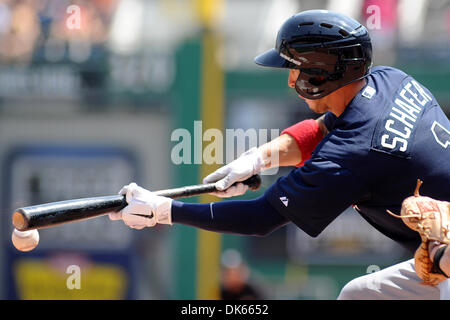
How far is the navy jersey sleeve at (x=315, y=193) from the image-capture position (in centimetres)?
264

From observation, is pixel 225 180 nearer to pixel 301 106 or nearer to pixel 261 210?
pixel 261 210

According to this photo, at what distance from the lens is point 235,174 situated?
307cm

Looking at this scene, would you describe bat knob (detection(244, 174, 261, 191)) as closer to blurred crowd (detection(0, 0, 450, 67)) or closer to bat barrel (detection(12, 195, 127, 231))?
bat barrel (detection(12, 195, 127, 231))

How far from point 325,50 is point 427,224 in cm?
77

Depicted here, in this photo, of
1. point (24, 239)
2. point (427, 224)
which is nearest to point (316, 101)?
point (427, 224)

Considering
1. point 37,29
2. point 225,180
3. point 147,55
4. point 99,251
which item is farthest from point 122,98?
point 225,180

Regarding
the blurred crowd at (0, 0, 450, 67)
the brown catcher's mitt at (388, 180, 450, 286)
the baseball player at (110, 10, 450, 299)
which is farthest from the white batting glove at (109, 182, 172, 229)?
the blurred crowd at (0, 0, 450, 67)

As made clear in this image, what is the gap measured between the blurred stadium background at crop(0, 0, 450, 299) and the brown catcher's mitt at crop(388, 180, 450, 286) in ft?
19.0

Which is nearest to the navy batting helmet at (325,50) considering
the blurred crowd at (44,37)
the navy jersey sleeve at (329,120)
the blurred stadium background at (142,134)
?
the navy jersey sleeve at (329,120)

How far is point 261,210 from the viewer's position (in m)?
2.77

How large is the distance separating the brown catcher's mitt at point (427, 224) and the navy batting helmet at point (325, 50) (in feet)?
2.01

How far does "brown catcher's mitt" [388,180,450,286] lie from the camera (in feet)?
7.80

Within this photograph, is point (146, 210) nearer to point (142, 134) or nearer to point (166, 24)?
point (142, 134)

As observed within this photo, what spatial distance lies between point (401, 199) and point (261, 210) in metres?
0.49
